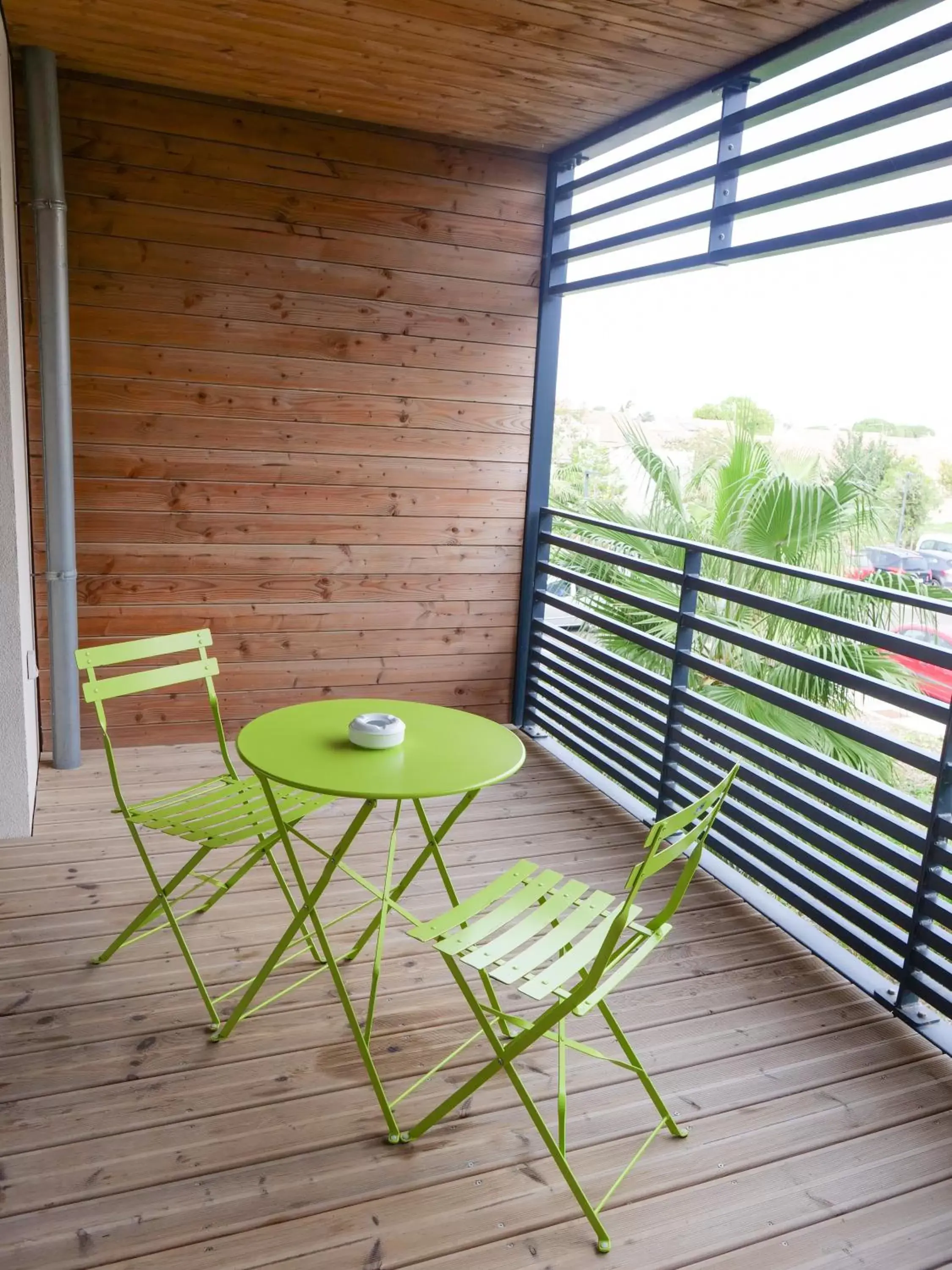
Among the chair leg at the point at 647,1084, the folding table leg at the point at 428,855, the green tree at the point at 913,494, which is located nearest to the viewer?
the chair leg at the point at 647,1084

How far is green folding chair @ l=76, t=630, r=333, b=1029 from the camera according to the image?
90.0 inches

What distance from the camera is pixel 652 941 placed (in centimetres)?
188

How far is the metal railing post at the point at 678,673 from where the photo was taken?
11.0 feet

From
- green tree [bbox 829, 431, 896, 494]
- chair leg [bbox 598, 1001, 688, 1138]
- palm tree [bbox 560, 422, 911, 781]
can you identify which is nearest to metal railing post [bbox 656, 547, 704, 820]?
palm tree [bbox 560, 422, 911, 781]

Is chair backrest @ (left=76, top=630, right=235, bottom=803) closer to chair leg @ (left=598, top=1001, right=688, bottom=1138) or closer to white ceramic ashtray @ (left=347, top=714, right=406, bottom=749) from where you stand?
white ceramic ashtray @ (left=347, top=714, right=406, bottom=749)

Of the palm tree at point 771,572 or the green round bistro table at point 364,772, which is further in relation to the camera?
the palm tree at point 771,572

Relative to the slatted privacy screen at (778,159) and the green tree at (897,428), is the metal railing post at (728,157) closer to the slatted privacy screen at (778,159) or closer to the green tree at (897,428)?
the slatted privacy screen at (778,159)

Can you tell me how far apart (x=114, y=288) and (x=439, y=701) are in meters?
2.23

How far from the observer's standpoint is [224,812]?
7.79ft

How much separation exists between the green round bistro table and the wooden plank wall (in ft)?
5.84

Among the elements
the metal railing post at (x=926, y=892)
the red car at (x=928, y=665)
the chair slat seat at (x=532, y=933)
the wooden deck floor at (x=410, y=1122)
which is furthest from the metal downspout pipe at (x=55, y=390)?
the metal railing post at (x=926, y=892)

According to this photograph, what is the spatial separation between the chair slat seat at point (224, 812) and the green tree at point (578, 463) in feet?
26.2

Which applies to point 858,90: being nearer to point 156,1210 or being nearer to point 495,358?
point 495,358

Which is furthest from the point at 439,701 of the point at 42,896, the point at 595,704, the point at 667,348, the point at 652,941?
the point at 667,348
